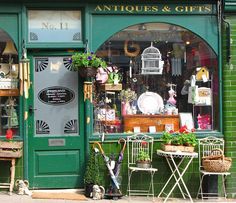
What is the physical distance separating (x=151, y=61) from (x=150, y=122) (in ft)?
3.51

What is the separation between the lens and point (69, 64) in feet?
28.5

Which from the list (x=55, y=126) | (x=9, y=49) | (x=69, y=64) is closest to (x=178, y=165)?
(x=55, y=126)

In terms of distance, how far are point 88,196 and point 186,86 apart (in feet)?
8.50

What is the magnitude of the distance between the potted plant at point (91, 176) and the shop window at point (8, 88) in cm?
135

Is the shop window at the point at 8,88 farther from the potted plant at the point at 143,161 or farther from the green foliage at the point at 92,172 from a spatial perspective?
the potted plant at the point at 143,161

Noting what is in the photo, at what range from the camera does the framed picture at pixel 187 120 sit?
898 centimetres

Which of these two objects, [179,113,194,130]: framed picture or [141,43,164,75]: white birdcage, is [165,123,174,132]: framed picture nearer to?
[179,113,194,130]: framed picture

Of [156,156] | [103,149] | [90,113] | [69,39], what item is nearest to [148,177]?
[156,156]

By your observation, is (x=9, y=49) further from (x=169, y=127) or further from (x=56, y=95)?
(x=169, y=127)

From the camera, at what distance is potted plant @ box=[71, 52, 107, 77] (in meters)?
8.30

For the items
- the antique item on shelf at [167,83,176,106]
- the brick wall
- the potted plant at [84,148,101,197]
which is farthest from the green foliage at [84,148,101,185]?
the brick wall

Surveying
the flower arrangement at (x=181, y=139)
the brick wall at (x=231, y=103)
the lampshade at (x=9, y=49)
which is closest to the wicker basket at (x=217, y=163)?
the flower arrangement at (x=181, y=139)

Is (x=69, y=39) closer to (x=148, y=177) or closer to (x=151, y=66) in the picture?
(x=151, y=66)

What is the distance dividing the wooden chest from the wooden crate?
73.4 inches
